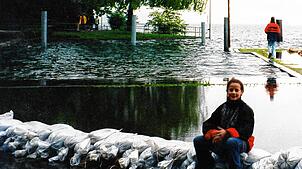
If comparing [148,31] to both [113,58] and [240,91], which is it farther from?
[240,91]

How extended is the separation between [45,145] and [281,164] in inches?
115

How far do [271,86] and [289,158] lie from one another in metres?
8.43

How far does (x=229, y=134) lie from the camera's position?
18.3 ft

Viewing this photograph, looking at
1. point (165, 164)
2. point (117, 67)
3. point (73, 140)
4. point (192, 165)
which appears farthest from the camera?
point (117, 67)

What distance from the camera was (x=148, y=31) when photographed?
53.4m

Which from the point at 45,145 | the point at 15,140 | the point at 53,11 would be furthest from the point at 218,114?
the point at 53,11

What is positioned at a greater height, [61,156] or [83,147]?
[83,147]

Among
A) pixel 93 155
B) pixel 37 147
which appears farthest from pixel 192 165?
pixel 37 147

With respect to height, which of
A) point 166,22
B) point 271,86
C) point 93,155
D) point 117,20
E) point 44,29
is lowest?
point 93,155

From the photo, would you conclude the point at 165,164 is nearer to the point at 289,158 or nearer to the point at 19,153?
the point at 289,158

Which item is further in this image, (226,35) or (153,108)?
(226,35)

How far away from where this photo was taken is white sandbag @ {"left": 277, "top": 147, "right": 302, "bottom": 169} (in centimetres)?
553

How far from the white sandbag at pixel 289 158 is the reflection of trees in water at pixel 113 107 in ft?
8.16

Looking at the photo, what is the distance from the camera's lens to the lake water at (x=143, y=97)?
8.67 meters
